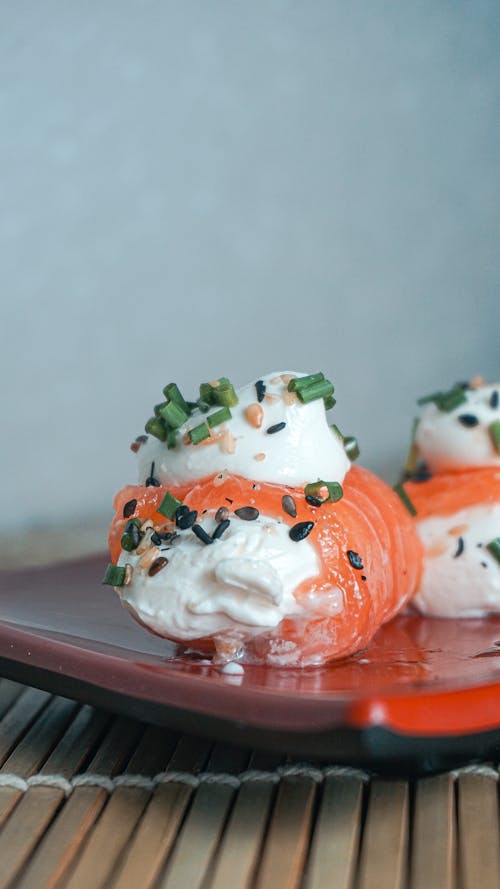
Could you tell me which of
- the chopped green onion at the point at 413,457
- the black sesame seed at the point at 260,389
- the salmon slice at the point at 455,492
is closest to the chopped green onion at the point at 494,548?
the salmon slice at the point at 455,492

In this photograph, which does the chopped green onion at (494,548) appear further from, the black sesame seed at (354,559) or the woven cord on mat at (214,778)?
the woven cord on mat at (214,778)

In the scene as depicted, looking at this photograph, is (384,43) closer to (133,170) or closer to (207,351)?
(133,170)

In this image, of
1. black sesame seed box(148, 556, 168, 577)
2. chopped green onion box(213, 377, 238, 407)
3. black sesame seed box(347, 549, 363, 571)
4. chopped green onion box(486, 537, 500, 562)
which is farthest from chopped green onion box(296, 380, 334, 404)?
chopped green onion box(486, 537, 500, 562)

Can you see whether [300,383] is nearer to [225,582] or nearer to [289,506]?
[289,506]

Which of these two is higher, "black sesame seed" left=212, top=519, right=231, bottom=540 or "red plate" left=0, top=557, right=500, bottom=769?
"black sesame seed" left=212, top=519, right=231, bottom=540

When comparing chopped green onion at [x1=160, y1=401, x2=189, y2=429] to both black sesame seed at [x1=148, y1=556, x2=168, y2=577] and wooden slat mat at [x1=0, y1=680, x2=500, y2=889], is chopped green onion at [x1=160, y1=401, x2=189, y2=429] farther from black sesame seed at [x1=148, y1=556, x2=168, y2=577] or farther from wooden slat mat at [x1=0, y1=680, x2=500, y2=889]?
wooden slat mat at [x1=0, y1=680, x2=500, y2=889]

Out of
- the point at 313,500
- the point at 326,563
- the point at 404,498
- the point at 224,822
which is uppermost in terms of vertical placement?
the point at 313,500

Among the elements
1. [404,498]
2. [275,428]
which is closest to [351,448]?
[404,498]

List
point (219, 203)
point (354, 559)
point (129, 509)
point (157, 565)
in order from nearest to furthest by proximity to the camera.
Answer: point (157, 565), point (354, 559), point (129, 509), point (219, 203)
